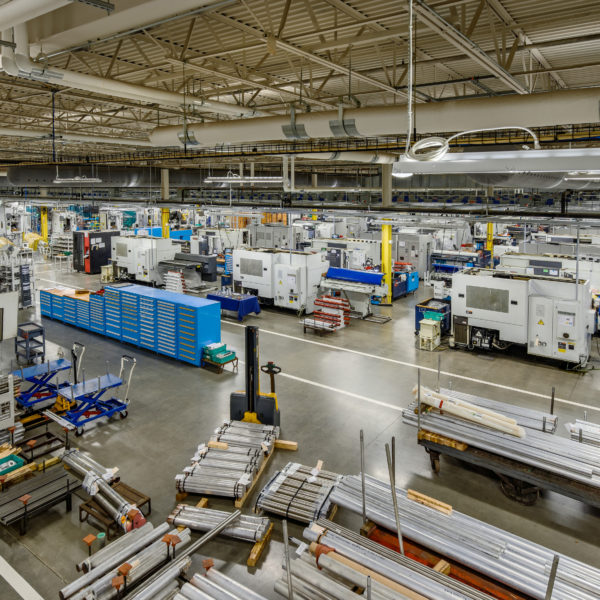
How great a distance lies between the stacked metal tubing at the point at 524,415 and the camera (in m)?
6.82

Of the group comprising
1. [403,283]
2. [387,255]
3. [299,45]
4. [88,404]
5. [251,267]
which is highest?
[299,45]

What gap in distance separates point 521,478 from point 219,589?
3.95 m

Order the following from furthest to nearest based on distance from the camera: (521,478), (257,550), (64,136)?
1. (64,136)
2. (521,478)
3. (257,550)

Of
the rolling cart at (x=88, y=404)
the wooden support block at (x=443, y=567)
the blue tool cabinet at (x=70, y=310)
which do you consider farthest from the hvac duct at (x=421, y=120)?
the blue tool cabinet at (x=70, y=310)

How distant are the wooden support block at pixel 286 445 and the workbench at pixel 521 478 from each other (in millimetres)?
1973

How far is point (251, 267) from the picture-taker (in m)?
16.7

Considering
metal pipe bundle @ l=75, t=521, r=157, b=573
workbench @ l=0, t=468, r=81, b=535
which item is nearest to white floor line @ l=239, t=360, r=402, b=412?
metal pipe bundle @ l=75, t=521, r=157, b=573

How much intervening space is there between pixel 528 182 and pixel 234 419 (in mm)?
8694

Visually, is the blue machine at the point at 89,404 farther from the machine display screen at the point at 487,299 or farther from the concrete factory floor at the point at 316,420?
the machine display screen at the point at 487,299

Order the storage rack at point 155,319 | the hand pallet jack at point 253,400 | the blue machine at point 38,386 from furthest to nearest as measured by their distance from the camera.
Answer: the storage rack at point 155,319 → the blue machine at point 38,386 → the hand pallet jack at point 253,400

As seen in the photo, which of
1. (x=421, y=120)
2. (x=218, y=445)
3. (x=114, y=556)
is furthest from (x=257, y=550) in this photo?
(x=421, y=120)

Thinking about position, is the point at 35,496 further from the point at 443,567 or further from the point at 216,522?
the point at 443,567

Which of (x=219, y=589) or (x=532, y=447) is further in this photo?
(x=532, y=447)

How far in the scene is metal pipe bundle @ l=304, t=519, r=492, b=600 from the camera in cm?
418
